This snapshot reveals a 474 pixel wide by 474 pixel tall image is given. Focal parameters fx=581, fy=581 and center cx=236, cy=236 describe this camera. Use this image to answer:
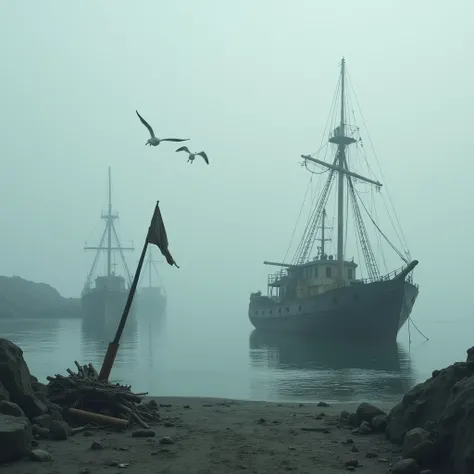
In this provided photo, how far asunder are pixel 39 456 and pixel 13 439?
18.7 inches

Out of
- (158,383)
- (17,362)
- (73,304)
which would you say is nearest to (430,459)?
(17,362)

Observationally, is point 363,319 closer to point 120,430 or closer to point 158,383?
point 158,383

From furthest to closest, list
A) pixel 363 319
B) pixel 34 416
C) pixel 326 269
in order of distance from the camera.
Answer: pixel 326 269, pixel 363 319, pixel 34 416

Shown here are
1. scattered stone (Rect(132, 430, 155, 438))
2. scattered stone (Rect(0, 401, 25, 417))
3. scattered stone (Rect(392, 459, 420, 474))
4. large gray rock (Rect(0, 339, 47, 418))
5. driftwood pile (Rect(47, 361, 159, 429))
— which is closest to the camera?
scattered stone (Rect(392, 459, 420, 474))

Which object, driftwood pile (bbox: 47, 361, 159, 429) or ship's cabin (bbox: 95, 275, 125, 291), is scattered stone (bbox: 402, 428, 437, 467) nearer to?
driftwood pile (bbox: 47, 361, 159, 429)

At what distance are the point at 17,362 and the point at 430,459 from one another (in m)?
7.33

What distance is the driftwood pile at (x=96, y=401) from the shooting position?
11.0 m

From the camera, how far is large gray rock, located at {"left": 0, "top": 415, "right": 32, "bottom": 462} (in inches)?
317

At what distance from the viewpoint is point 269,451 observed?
361 inches

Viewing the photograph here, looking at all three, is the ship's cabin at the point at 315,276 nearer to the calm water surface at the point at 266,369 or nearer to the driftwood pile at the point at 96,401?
the calm water surface at the point at 266,369

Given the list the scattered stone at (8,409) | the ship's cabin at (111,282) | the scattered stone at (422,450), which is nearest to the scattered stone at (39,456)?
the scattered stone at (8,409)

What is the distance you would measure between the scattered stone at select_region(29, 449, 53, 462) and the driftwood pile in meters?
2.39

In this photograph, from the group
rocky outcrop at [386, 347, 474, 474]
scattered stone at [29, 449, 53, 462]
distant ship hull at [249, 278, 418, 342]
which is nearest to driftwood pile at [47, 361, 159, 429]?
scattered stone at [29, 449, 53, 462]

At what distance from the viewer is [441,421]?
802 cm
